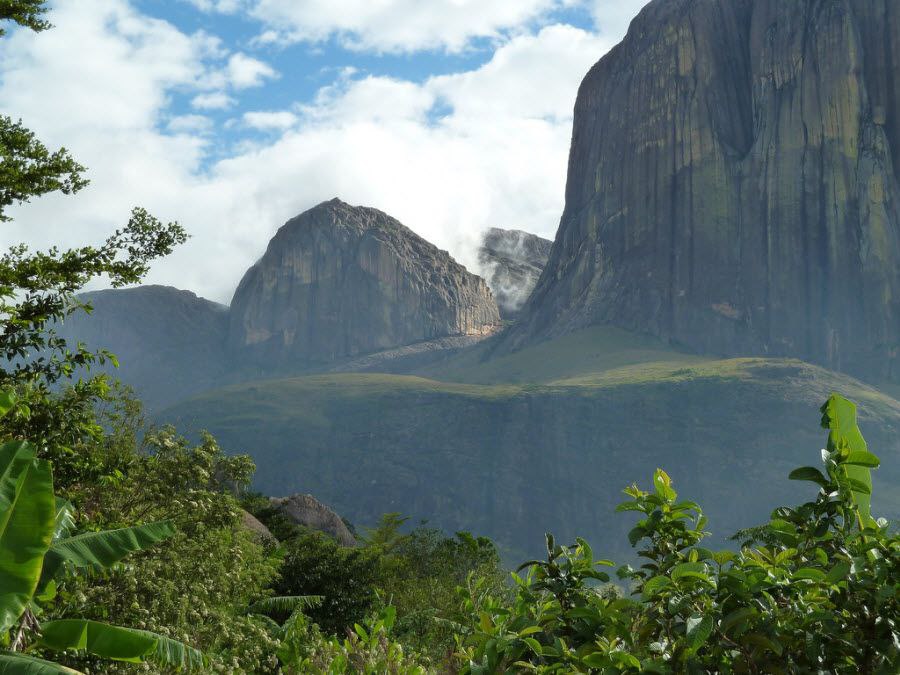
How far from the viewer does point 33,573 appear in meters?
8.27

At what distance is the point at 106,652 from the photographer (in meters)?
9.15

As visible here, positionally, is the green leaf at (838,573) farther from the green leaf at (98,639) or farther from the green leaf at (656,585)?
the green leaf at (98,639)

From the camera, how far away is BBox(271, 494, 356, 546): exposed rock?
60.1 m

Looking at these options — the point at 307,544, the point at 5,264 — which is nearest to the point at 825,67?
the point at 307,544

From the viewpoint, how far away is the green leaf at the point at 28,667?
8344mm

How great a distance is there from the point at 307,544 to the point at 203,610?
83.0 feet

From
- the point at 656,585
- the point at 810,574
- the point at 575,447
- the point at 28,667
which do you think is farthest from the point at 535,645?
the point at 575,447

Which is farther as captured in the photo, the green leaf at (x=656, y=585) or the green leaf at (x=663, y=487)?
the green leaf at (x=663, y=487)

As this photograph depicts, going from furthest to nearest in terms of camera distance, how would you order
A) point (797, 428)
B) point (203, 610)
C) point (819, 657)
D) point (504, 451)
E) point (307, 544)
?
1. point (504, 451)
2. point (797, 428)
3. point (307, 544)
4. point (203, 610)
5. point (819, 657)

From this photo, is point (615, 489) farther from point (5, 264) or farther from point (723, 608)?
point (723, 608)

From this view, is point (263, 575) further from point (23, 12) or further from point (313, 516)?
point (313, 516)

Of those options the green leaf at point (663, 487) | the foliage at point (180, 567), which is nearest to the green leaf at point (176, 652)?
→ the foliage at point (180, 567)

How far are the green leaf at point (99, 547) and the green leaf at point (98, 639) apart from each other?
67.3 inches

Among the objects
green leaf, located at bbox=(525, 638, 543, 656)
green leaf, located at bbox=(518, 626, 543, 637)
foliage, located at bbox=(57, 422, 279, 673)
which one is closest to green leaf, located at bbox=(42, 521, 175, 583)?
foliage, located at bbox=(57, 422, 279, 673)
